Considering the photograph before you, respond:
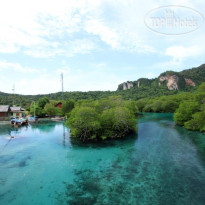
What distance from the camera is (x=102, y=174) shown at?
1162 centimetres

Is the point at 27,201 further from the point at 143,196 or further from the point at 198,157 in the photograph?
the point at 198,157

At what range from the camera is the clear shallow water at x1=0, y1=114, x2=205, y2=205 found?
884cm

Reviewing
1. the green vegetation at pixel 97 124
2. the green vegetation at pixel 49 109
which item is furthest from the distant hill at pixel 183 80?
the green vegetation at pixel 97 124

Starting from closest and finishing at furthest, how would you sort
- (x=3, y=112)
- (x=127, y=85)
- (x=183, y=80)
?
1. (x=3, y=112)
2. (x=183, y=80)
3. (x=127, y=85)

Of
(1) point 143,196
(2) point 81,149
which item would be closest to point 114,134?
(2) point 81,149

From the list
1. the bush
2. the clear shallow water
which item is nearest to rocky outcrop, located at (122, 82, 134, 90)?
the bush

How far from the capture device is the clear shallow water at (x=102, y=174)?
29.0ft

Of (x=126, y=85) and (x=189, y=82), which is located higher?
(x=126, y=85)

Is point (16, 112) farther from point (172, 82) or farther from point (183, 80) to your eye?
point (183, 80)

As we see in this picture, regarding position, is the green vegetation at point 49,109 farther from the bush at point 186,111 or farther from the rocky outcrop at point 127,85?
the rocky outcrop at point 127,85

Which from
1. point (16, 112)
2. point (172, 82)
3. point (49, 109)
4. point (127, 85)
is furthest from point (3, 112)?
point (127, 85)

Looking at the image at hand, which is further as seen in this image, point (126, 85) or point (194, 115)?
point (126, 85)

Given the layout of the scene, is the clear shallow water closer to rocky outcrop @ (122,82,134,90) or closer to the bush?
the bush

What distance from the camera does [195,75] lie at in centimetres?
11962
